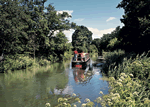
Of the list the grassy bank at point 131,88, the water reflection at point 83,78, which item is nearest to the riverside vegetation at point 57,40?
the grassy bank at point 131,88

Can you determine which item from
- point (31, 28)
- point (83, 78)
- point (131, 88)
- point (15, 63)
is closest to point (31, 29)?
point (31, 28)

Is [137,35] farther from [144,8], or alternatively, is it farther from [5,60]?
[5,60]

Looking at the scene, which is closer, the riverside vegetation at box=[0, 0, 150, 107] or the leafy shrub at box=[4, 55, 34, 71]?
the riverside vegetation at box=[0, 0, 150, 107]

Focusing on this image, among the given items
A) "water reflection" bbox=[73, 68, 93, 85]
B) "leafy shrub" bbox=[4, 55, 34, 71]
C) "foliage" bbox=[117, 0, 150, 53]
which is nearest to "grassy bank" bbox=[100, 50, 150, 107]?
"water reflection" bbox=[73, 68, 93, 85]

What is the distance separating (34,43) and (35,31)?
2034 millimetres

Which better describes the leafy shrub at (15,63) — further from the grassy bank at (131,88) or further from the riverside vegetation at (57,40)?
the grassy bank at (131,88)

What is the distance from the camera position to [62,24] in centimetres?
2411

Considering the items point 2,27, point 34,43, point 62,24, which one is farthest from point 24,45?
point 62,24

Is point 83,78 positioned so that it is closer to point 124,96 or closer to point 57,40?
point 124,96

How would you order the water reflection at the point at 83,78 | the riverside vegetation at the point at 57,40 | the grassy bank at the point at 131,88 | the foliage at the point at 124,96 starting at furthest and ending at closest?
1. the water reflection at the point at 83,78
2. the riverside vegetation at the point at 57,40
3. the grassy bank at the point at 131,88
4. the foliage at the point at 124,96

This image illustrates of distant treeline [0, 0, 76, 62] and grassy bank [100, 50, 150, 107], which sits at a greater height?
distant treeline [0, 0, 76, 62]

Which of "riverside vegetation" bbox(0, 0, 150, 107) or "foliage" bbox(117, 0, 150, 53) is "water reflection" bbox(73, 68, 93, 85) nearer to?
"riverside vegetation" bbox(0, 0, 150, 107)

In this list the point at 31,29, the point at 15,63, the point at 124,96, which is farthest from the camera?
the point at 31,29

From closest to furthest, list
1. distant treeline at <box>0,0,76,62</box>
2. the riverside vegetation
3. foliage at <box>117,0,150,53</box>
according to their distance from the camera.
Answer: the riverside vegetation
foliage at <box>117,0,150,53</box>
distant treeline at <box>0,0,76,62</box>
